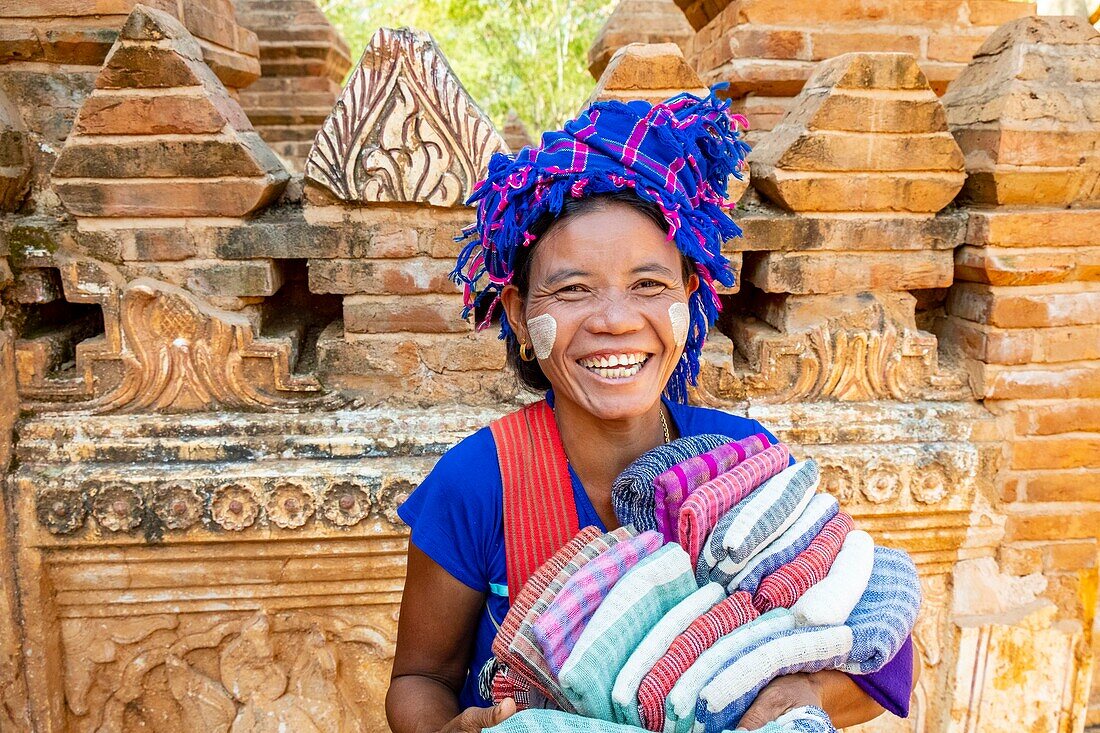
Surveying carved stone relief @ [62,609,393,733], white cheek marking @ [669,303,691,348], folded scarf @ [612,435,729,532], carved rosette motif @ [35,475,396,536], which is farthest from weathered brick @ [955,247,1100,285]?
carved stone relief @ [62,609,393,733]

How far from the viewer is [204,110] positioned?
2.15m

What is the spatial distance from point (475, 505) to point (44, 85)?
204 centimetres

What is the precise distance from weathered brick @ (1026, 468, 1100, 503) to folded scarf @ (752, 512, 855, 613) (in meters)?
1.57

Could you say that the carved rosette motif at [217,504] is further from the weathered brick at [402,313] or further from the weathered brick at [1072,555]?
the weathered brick at [1072,555]

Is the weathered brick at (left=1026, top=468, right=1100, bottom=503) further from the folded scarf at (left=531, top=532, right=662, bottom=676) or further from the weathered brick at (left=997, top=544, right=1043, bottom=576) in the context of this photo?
the folded scarf at (left=531, top=532, right=662, bottom=676)

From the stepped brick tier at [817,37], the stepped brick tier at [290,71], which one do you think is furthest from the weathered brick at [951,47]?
the stepped brick tier at [290,71]

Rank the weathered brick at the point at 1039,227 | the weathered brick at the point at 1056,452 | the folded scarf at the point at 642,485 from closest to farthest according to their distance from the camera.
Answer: the folded scarf at the point at 642,485 → the weathered brick at the point at 1039,227 → the weathered brick at the point at 1056,452

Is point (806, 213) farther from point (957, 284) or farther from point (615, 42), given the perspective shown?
point (615, 42)

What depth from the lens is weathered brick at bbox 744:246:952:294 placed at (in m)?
2.42

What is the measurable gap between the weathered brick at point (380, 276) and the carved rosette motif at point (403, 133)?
190 millimetres

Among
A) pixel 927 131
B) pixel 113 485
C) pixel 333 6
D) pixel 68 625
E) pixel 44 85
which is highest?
pixel 333 6

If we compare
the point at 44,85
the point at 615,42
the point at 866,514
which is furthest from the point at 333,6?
the point at 866,514

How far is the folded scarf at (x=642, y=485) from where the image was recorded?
1.34 m

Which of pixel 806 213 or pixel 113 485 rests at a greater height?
pixel 806 213
